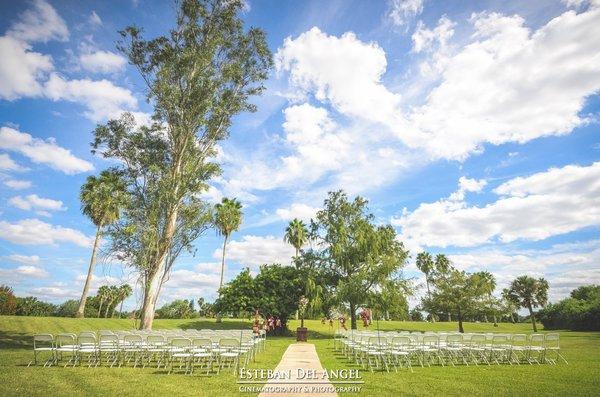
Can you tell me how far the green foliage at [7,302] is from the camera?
3012cm

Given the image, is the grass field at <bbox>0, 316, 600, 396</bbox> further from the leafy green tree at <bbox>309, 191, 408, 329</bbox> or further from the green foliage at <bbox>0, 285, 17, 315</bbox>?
the green foliage at <bbox>0, 285, 17, 315</bbox>

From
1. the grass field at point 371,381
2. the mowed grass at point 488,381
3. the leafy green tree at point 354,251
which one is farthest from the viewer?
the leafy green tree at point 354,251

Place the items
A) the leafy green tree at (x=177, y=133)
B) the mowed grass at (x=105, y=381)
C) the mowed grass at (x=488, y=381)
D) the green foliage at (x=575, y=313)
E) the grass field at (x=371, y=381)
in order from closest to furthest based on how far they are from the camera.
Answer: the mowed grass at (x=105, y=381) → the grass field at (x=371, y=381) → the mowed grass at (x=488, y=381) → the leafy green tree at (x=177, y=133) → the green foliage at (x=575, y=313)

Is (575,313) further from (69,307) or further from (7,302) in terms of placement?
(69,307)

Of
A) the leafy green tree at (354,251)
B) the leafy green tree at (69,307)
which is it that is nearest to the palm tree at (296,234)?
the leafy green tree at (354,251)

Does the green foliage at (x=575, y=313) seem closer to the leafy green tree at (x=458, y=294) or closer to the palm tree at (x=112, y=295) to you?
the leafy green tree at (x=458, y=294)

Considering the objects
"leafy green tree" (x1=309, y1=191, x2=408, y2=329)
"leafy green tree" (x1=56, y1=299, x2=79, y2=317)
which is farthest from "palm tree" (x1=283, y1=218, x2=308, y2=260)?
"leafy green tree" (x1=56, y1=299, x2=79, y2=317)

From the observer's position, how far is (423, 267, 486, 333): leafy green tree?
3500 centimetres

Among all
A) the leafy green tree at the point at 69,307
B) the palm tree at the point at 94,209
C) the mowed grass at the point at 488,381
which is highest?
the palm tree at the point at 94,209

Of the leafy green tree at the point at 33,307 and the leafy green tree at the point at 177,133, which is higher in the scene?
the leafy green tree at the point at 177,133

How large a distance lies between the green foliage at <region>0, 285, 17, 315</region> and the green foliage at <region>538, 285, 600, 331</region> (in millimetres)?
59441

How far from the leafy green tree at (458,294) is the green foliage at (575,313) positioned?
51.6 ft

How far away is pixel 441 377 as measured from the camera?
31.1 ft

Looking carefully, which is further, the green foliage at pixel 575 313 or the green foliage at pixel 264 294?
the green foliage at pixel 575 313
